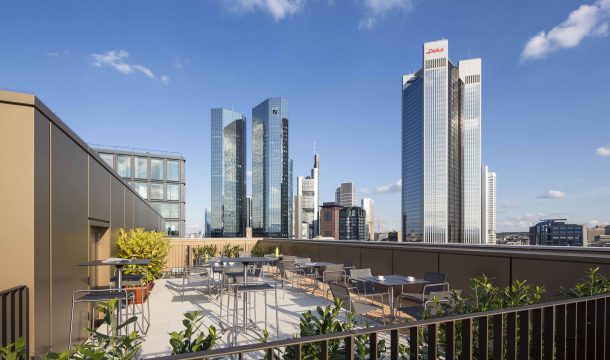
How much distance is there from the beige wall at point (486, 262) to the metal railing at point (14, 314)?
640 centimetres

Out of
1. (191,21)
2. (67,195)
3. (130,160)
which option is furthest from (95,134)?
(67,195)

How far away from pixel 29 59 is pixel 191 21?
8.49m

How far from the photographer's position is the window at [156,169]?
37438 millimetres

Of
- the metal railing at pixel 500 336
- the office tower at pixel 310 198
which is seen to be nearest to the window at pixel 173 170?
the metal railing at pixel 500 336

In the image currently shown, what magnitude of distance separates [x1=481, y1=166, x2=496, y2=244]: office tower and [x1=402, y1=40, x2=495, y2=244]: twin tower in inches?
13.8

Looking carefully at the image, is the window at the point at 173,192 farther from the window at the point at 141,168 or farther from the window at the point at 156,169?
the window at the point at 141,168

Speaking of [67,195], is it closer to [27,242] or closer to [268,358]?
[27,242]

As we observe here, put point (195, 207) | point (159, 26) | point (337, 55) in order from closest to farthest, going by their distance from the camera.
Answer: point (159, 26), point (337, 55), point (195, 207)

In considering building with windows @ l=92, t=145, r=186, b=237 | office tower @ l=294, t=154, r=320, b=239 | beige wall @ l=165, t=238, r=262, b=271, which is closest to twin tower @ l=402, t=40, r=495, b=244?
office tower @ l=294, t=154, r=320, b=239

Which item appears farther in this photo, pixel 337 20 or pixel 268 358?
pixel 337 20

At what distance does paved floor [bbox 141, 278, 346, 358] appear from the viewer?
5561 millimetres

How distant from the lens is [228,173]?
11969 cm

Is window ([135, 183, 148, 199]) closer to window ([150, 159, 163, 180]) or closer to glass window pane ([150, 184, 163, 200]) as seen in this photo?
glass window pane ([150, 184, 163, 200])

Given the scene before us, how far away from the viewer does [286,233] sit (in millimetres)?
126875
